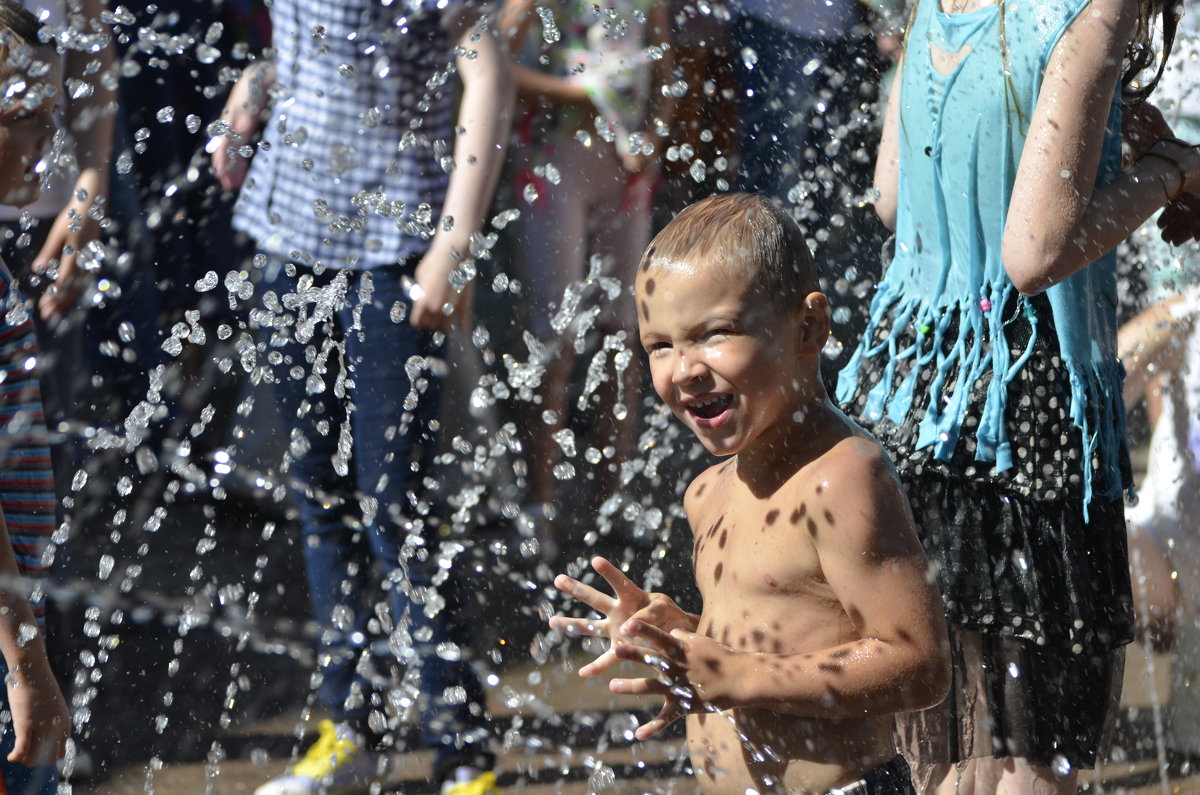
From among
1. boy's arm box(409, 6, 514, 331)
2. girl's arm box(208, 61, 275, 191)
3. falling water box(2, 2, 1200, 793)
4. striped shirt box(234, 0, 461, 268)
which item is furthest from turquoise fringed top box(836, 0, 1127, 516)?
girl's arm box(208, 61, 275, 191)

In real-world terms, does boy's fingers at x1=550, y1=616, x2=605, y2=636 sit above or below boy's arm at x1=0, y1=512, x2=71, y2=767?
above

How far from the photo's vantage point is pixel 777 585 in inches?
60.9

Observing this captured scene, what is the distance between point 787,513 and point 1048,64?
68 centimetres

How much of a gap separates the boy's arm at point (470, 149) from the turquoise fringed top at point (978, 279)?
103 cm

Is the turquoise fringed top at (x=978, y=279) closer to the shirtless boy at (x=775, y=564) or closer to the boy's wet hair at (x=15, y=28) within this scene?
the shirtless boy at (x=775, y=564)

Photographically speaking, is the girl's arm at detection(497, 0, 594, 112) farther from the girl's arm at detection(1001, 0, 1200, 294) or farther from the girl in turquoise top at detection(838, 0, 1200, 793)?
the girl's arm at detection(1001, 0, 1200, 294)

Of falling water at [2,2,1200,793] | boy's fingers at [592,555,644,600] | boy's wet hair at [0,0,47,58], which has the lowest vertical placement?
falling water at [2,2,1200,793]

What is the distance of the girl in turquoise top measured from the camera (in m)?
1.77

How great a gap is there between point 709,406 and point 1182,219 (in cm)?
90

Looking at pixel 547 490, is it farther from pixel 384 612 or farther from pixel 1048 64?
pixel 1048 64

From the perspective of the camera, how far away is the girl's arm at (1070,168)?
5.37 feet

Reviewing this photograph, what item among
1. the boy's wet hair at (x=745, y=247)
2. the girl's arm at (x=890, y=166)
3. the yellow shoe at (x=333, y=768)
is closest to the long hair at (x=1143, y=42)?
the girl's arm at (x=890, y=166)

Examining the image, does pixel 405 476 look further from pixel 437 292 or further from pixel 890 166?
pixel 890 166

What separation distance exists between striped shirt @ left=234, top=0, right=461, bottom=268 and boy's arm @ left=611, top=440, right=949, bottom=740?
1455 millimetres
